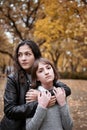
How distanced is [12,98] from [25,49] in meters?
0.50

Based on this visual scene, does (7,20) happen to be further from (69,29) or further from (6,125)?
(6,125)

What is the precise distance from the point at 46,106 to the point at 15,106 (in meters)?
0.28

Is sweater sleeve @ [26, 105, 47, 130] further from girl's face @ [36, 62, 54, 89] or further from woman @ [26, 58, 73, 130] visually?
girl's face @ [36, 62, 54, 89]

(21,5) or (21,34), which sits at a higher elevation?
(21,5)

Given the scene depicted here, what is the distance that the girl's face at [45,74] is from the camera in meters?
3.02

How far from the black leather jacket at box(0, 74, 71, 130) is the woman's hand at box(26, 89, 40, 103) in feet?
0.17

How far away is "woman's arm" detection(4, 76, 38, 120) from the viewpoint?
2.96 metres

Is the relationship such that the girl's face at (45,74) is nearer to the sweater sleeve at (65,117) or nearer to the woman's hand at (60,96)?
the woman's hand at (60,96)

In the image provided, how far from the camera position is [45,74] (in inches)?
119

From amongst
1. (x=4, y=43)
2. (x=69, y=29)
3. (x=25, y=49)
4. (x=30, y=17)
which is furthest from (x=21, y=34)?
(x=25, y=49)

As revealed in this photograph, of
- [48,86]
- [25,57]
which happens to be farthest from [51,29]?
[48,86]

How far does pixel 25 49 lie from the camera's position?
10.8 ft

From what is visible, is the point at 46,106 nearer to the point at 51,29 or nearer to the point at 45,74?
the point at 45,74

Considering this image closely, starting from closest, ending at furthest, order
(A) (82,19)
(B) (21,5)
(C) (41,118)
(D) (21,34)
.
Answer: (C) (41,118)
(A) (82,19)
(B) (21,5)
(D) (21,34)
